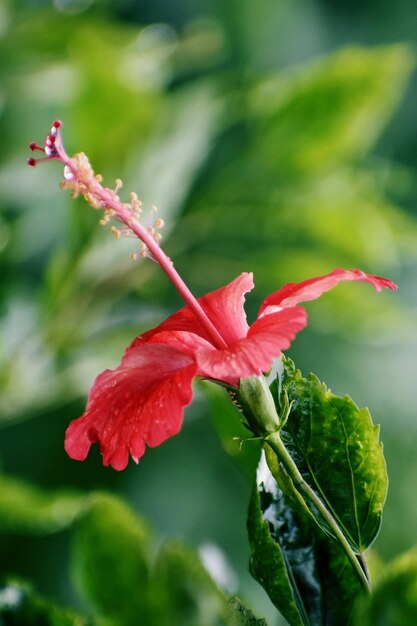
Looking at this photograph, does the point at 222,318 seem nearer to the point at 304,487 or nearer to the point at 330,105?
the point at 304,487

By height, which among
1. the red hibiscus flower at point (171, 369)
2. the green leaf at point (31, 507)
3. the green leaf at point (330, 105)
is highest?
the red hibiscus flower at point (171, 369)

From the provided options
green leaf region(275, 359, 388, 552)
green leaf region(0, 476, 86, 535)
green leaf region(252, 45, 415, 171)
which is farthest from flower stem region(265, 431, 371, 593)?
green leaf region(252, 45, 415, 171)

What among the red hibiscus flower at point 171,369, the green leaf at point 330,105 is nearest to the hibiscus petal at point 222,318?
the red hibiscus flower at point 171,369

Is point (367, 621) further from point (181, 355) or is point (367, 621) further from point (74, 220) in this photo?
point (74, 220)

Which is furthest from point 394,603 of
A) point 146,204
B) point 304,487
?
point 146,204

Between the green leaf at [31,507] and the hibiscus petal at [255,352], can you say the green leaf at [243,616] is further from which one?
the green leaf at [31,507]

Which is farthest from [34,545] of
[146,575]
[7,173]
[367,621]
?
[367,621]
